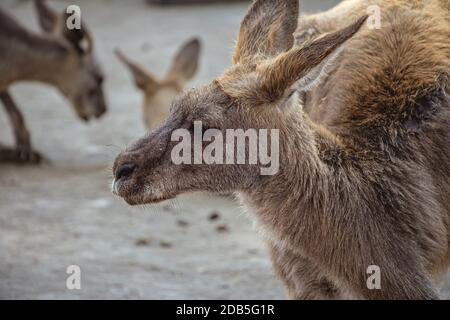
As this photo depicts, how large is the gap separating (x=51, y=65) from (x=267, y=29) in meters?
5.19

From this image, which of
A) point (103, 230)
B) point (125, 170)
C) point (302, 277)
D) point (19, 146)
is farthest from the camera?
point (19, 146)

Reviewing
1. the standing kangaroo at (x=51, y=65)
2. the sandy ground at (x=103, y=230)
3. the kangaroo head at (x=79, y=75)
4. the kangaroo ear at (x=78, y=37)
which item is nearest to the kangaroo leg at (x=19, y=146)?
the standing kangaroo at (x=51, y=65)

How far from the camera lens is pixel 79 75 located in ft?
31.3

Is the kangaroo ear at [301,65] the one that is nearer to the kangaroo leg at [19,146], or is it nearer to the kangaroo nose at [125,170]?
the kangaroo nose at [125,170]

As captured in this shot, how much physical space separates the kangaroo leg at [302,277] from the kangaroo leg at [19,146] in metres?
4.73

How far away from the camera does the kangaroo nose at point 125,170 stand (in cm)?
421

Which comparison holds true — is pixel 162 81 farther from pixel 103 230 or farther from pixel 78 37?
pixel 103 230

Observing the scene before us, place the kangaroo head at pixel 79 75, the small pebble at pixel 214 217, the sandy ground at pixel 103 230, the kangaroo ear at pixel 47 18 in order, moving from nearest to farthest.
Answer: the sandy ground at pixel 103 230 → the small pebble at pixel 214 217 → the kangaroo head at pixel 79 75 → the kangaroo ear at pixel 47 18

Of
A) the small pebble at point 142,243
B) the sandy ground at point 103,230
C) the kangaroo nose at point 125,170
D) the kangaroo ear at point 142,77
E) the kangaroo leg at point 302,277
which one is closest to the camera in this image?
the kangaroo nose at point 125,170

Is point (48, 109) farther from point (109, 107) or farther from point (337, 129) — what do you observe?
point (337, 129)

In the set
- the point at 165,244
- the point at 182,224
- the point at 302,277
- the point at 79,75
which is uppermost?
→ the point at 79,75

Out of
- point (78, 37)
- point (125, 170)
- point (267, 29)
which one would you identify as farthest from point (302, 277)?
point (78, 37)
